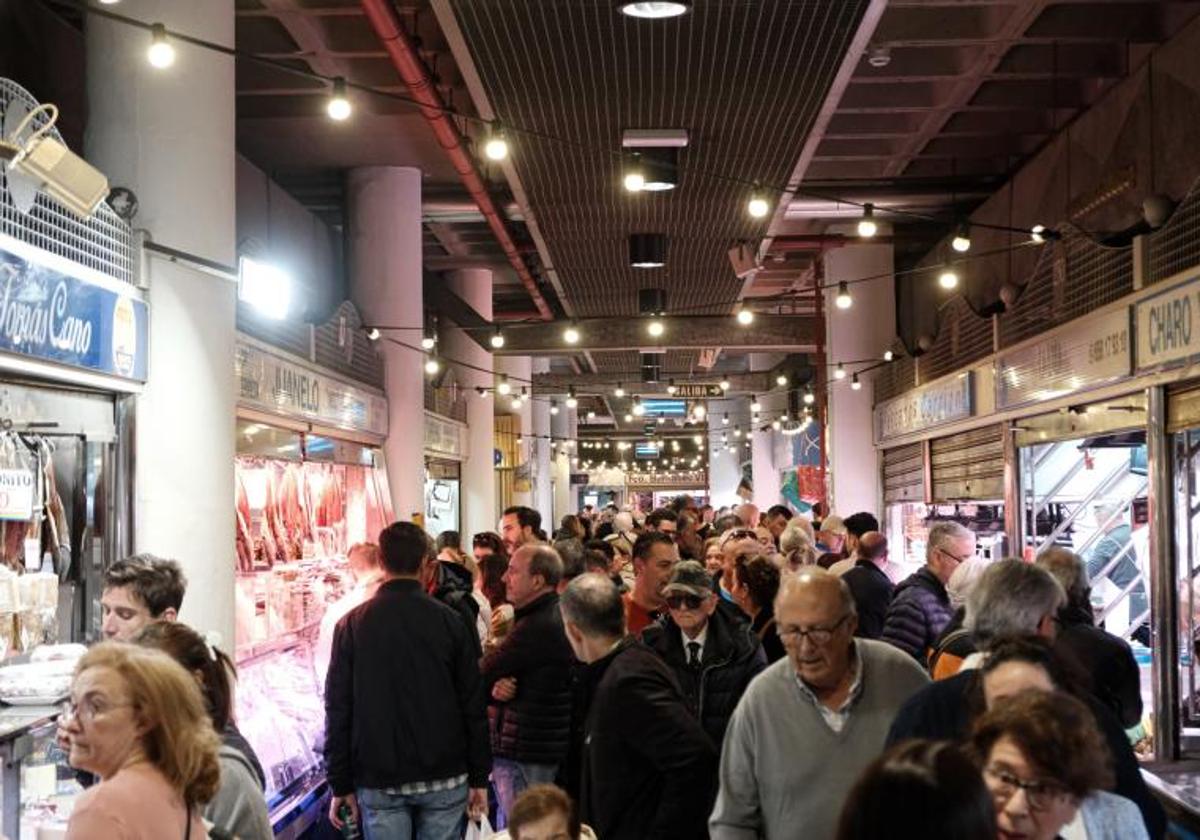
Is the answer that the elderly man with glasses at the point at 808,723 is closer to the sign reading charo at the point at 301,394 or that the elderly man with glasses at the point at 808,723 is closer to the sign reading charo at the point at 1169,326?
the sign reading charo at the point at 301,394

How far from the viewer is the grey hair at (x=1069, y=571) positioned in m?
5.50

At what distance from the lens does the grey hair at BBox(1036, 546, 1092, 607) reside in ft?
18.1

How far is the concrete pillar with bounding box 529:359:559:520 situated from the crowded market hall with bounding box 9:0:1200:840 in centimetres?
1246

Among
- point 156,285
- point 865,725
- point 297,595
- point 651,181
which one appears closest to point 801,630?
point 865,725

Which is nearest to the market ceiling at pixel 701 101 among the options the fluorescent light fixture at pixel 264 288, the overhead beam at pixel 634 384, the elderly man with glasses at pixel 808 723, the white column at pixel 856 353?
the white column at pixel 856 353

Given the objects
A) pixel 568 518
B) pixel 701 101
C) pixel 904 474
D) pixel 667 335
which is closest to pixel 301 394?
pixel 701 101

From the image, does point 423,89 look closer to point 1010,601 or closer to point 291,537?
point 291,537

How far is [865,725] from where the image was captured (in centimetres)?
368

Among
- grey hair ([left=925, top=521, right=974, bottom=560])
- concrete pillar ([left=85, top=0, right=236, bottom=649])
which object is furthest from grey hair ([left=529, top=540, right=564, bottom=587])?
grey hair ([left=925, top=521, right=974, bottom=560])

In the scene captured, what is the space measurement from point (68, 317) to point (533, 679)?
2384 mm

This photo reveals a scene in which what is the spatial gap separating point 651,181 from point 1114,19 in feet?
10.5

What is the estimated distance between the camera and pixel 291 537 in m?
8.95

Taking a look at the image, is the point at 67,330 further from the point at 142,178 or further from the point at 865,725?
the point at 865,725

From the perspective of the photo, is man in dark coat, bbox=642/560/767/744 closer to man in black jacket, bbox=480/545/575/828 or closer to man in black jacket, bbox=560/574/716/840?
man in black jacket, bbox=560/574/716/840
